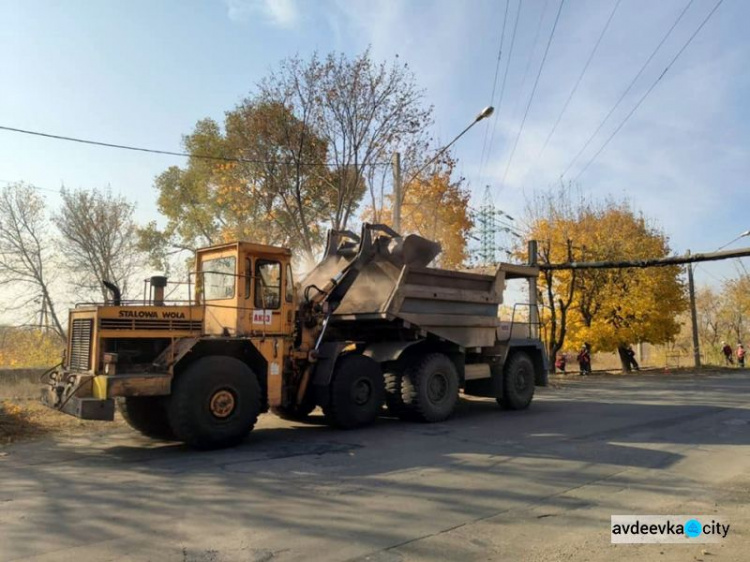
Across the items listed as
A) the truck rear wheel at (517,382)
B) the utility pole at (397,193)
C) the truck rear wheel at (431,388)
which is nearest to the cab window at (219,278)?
the truck rear wheel at (431,388)

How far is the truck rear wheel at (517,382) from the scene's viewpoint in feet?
43.7

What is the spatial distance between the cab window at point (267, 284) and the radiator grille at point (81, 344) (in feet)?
8.11

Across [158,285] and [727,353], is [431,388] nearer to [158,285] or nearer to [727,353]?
[158,285]

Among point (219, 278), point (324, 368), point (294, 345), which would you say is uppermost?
point (219, 278)

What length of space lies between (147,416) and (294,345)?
8.61 feet

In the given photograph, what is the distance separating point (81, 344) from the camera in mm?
8562

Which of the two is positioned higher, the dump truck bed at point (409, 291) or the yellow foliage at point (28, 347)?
the dump truck bed at point (409, 291)

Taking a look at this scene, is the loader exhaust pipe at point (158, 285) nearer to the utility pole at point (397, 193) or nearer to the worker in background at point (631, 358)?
the utility pole at point (397, 193)

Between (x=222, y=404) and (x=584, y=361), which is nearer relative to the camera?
(x=222, y=404)

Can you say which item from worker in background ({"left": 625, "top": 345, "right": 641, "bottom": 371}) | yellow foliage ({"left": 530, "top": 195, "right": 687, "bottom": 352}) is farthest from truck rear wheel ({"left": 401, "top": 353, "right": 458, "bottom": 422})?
worker in background ({"left": 625, "top": 345, "right": 641, "bottom": 371})

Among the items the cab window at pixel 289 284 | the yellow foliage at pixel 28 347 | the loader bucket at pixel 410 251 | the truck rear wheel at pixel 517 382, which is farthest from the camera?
the yellow foliage at pixel 28 347

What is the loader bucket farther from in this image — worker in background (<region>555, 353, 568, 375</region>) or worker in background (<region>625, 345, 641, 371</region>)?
worker in background (<region>625, 345, 641, 371</region>)

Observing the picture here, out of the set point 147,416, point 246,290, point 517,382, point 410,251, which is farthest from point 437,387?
point 147,416

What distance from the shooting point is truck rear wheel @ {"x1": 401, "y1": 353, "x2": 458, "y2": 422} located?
11070mm
